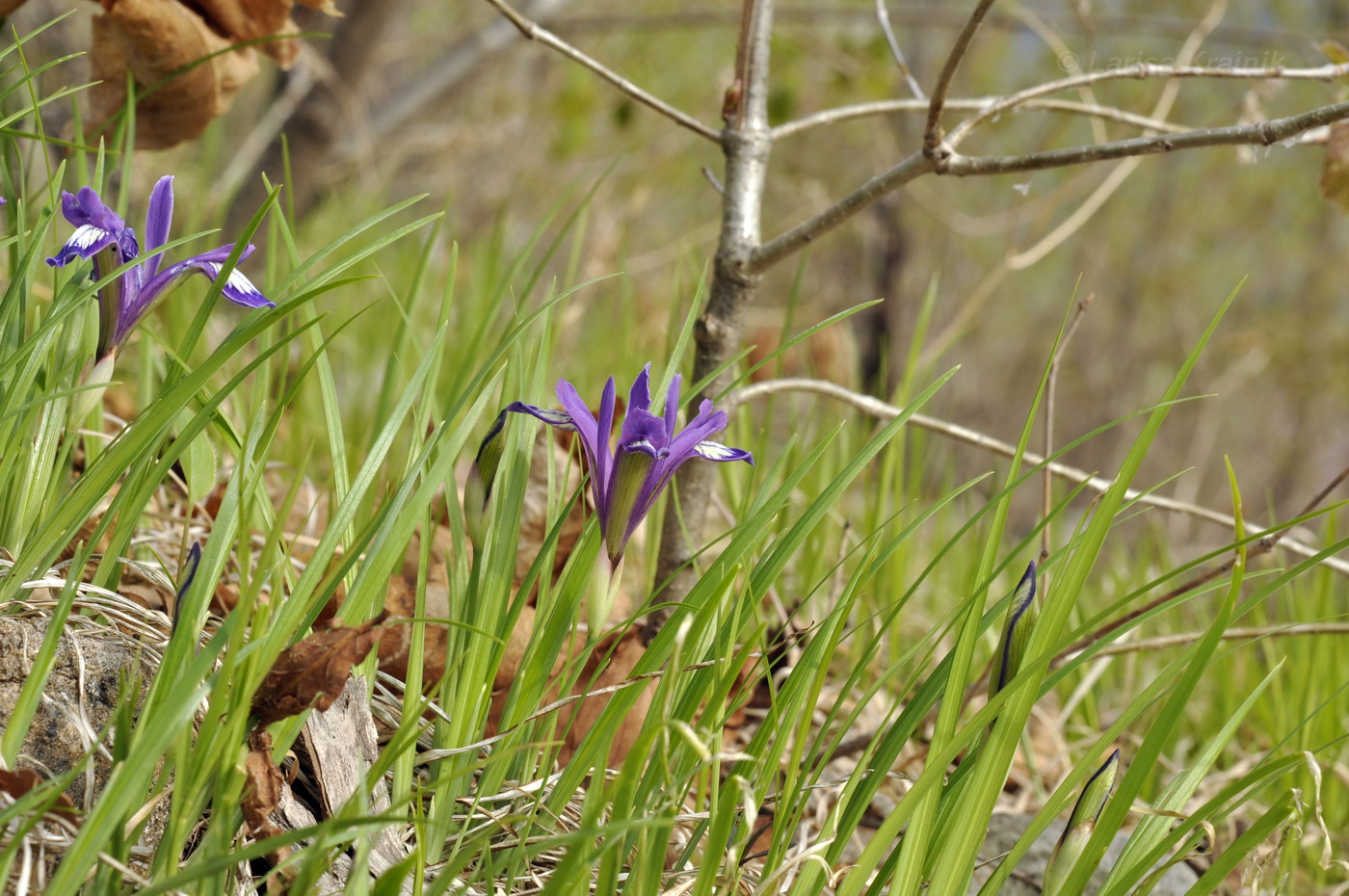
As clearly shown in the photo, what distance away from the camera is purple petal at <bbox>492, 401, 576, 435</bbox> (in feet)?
3.18

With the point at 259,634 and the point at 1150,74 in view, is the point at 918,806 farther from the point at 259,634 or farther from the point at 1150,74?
the point at 1150,74

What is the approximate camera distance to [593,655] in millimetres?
1329

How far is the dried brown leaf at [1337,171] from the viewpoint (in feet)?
4.53

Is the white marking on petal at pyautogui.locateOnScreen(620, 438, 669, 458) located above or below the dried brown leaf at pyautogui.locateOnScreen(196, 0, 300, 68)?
below

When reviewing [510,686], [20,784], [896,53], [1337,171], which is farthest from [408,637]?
[1337,171]

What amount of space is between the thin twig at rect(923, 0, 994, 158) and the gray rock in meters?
0.84

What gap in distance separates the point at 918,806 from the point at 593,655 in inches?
22.7

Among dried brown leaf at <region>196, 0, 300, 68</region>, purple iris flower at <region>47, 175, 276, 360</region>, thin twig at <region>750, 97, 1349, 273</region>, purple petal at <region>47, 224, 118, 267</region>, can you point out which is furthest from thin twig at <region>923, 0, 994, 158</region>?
dried brown leaf at <region>196, 0, 300, 68</region>

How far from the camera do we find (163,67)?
1.49 metres

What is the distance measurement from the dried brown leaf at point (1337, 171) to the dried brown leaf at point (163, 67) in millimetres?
1576

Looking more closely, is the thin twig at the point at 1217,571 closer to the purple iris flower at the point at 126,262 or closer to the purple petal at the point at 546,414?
the purple petal at the point at 546,414

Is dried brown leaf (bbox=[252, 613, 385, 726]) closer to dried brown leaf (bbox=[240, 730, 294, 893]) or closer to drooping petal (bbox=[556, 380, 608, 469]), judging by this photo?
dried brown leaf (bbox=[240, 730, 294, 893])

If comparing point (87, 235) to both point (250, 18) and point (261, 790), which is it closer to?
point (261, 790)

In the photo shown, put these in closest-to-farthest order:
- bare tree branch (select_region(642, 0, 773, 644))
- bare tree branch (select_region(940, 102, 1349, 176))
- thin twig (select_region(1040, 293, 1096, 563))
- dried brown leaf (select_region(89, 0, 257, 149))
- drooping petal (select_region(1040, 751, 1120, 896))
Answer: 1. drooping petal (select_region(1040, 751, 1120, 896))
2. bare tree branch (select_region(940, 102, 1349, 176))
3. thin twig (select_region(1040, 293, 1096, 563))
4. bare tree branch (select_region(642, 0, 773, 644))
5. dried brown leaf (select_region(89, 0, 257, 149))
